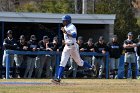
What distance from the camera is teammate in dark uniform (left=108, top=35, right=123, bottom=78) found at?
2253cm

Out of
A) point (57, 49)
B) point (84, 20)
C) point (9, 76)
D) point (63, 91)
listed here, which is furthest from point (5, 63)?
point (63, 91)

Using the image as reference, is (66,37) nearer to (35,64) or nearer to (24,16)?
(35,64)

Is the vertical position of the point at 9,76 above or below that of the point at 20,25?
below

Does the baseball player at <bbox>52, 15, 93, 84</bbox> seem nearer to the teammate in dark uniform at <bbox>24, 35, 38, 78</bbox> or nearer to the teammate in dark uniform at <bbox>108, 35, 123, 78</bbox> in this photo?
the teammate in dark uniform at <bbox>24, 35, 38, 78</bbox>

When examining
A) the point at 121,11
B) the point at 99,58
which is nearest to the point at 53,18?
the point at 99,58

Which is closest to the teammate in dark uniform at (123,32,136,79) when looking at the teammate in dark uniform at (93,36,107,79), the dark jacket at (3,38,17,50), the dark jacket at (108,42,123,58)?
the dark jacket at (108,42,123,58)

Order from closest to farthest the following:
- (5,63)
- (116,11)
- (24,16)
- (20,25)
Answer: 1. (5,63)
2. (24,16)
3. (20,25)
4. (116,11)

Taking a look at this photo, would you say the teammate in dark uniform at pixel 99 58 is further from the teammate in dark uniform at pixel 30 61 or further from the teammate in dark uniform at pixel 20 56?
the teammate in dark uniform at pixel 20 56

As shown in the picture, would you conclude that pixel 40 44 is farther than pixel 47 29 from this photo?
No

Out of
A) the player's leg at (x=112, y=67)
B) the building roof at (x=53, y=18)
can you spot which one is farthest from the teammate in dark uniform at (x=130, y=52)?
the building roof at (x=53, y=18)

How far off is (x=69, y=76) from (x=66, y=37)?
5985 millimetres

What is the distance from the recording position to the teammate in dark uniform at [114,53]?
73.9 ft

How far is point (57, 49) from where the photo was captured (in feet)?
72.0

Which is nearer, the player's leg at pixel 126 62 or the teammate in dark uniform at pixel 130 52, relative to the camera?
the teammate in dark uniform at pixel 130 52
